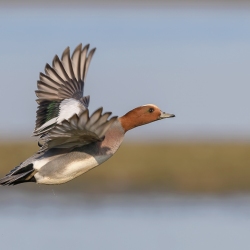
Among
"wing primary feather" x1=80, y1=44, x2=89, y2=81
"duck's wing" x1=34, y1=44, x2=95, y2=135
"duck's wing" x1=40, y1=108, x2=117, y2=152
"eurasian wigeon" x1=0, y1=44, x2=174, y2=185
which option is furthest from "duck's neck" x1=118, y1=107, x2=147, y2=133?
"wing primary feather" x1=80, y1=44, x2=89, y2=81

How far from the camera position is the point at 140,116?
395 inches

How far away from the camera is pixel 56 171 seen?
9.59 m

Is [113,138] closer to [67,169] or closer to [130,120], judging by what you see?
[130,120]

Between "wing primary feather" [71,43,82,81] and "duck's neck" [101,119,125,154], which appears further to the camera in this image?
"wing primary feather" [71,43,82,81]

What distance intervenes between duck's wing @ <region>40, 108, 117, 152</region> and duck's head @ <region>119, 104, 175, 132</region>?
0.42 m

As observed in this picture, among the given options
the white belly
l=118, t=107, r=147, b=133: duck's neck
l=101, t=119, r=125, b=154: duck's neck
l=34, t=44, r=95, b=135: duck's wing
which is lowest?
the white belly

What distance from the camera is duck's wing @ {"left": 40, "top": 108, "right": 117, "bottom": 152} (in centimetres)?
895

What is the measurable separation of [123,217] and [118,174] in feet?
10.8

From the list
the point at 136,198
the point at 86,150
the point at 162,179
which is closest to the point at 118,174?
the point at 162,179

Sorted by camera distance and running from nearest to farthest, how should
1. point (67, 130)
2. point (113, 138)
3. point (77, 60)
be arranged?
point (67, 130) < point (113, 138) < point (77, 60)

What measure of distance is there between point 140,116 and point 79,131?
0.97 m

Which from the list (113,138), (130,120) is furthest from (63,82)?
(113,138)

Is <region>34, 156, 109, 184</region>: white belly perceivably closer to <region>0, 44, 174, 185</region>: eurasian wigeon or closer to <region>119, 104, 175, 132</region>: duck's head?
<region>0, 44, 174, 185</region>: eurasian wigeon

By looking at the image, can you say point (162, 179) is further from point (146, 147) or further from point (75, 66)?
point (75, 66)
